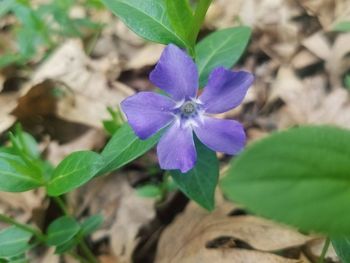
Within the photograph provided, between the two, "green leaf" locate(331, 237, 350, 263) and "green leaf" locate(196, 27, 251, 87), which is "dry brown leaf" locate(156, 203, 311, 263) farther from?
"green leaf" locate(196, 27, 251, 87)

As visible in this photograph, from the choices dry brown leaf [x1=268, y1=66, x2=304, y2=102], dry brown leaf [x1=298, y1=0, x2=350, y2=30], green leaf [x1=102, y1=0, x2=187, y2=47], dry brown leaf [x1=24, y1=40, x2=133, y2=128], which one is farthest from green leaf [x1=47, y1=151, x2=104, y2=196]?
dry brown leaf [x1=298, y1=0, x2=350, y2=30]

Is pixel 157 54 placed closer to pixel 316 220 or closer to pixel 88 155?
pixel 88 155

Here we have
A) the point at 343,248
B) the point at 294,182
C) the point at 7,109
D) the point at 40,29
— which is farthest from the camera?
the point at 40,29

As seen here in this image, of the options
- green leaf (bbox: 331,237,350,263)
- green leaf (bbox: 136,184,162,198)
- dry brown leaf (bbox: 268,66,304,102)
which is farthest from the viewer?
dry brown leaf (bbox: 268,66,304,102)

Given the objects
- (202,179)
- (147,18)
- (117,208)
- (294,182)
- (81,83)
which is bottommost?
(117,208)

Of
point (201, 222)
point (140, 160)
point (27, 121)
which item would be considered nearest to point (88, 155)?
point (201, 222)

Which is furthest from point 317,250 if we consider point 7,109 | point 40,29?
point 40,29

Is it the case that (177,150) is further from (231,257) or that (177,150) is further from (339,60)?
(339,60)
